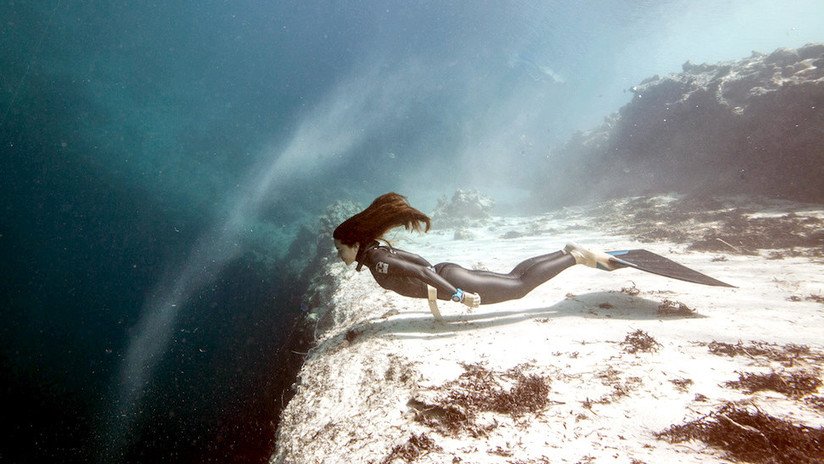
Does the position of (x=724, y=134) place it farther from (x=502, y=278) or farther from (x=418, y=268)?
(x=418, y=268)

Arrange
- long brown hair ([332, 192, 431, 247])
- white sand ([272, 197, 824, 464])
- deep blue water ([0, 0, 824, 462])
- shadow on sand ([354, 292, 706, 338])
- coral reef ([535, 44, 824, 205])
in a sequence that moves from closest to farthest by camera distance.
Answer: white sand ([272, 197, 824, 464])
long brown hair ([332, 192, 431, 247])
shadow on sand ([354, 292, 706, 338])
coral reef ([535, 44, 824, 205])
deep blue water ([0, 0, 824, 462])

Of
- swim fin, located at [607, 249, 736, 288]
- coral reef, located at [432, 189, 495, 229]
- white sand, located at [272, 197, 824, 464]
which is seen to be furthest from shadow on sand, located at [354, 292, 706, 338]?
coral reef, located at [432, 189, 495, 229]

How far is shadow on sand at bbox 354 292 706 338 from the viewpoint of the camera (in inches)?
130

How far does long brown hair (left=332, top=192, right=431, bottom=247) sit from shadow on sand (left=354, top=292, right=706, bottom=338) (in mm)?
1208

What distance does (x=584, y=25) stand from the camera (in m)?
36.0

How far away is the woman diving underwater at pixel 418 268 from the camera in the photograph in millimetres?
3039

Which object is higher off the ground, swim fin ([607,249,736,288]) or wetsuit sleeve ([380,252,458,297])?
wetsuit sleeve ([380,252,458,297])

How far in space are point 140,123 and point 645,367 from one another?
56539 millimetres

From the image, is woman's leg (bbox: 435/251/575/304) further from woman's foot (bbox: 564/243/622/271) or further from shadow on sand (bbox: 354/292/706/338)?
shadow on sand (bbox: 354/292/706/338)

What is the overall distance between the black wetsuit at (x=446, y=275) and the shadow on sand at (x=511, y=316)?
347mm

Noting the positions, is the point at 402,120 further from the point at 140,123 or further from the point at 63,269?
the point at 63,269

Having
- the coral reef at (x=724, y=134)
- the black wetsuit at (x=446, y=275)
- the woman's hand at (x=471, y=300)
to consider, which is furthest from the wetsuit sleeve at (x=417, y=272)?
the coral reef at (x=724, y=134)

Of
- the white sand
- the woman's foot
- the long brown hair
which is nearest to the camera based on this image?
the white sand

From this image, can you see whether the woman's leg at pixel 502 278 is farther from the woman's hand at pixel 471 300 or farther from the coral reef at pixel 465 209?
the coral reef at pixel 465 209
